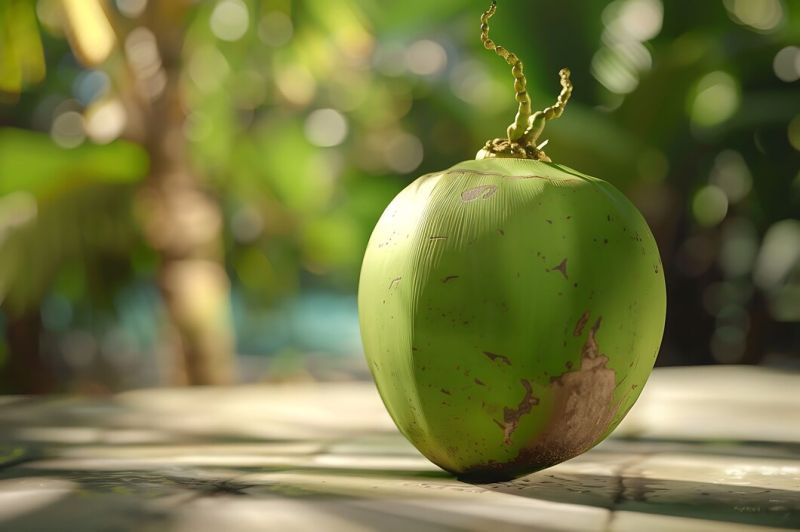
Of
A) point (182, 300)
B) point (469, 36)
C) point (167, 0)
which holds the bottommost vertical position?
point (182, 300)

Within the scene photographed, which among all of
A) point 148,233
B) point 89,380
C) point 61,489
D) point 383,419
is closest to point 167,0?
point 148,233

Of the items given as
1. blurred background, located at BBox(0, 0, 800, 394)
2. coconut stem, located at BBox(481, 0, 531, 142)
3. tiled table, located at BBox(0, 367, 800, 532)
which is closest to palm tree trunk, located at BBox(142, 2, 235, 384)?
blurred background, located at BBox(0, 0, 800, 394)

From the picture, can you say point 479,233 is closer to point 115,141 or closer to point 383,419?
point 383,419

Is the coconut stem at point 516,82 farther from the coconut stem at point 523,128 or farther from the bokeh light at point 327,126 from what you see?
the bokeh light at point 327,126

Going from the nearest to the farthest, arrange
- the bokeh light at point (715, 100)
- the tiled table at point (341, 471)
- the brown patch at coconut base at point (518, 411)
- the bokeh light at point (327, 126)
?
the tiled table at point (341, 471)
the brown patch at coconut base at point (518, 411)
the bokeh light at point (715, 100)
the bokeh light at point (327, 126)

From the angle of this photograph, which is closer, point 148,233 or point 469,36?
point 469,36

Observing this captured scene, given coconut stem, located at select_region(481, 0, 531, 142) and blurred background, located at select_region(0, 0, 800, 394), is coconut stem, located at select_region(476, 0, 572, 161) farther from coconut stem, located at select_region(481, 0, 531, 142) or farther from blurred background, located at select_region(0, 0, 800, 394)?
blurred background, located at select_region(0, 0, 800, 394)

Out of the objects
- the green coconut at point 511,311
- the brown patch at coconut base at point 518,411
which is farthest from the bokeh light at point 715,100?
the brown patch at coconut base at point 518,411

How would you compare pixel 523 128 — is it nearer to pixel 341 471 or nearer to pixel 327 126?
pixel 341 471
